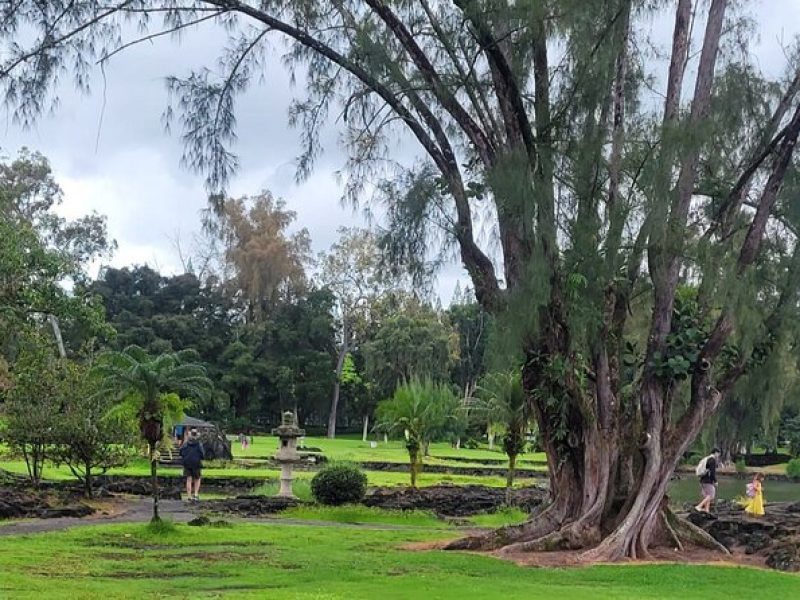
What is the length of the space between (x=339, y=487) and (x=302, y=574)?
Answer: 10.4 m

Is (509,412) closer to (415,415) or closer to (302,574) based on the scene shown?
(415,415)

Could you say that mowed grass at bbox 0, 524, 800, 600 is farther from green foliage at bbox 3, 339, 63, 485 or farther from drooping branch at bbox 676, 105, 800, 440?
green foliage at bbox 3, 339, 63, 485

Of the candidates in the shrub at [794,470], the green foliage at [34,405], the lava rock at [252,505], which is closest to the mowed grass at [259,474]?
the green foliage at [34,405]

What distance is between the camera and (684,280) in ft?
45.9

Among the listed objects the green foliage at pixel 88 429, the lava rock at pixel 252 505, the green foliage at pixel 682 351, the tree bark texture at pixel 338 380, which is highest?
the tree bark texture at pixel 338 380

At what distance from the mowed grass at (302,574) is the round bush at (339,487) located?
6.30 m

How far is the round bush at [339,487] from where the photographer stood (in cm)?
2038

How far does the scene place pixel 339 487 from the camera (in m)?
20.4

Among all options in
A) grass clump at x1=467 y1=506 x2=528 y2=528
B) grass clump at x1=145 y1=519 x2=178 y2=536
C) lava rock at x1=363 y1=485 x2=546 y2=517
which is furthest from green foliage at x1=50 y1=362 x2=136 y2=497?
grass clump at x1=467 y1=506 x2=528 y2=528

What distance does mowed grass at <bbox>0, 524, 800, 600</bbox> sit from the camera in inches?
341

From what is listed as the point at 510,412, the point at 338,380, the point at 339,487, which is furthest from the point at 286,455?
the point at 338,380

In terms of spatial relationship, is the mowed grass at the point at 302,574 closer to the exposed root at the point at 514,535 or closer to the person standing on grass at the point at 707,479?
the exposed root at the point at 514,535

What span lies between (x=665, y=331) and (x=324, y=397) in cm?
4752

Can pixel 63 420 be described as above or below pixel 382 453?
above
